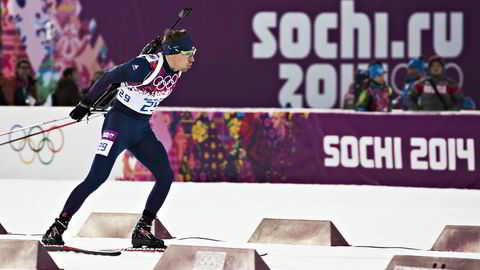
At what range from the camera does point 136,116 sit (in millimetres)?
11289

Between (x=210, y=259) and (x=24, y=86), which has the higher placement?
(x=210, y=259)

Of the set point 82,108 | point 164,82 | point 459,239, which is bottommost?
point 459,239

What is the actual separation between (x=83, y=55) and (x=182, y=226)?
1313cm

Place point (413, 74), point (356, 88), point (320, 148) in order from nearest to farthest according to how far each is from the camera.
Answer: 1. point (320, 148)
2. point (356, 88)
3. point (413, 74)

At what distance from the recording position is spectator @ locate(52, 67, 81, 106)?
71.1ft

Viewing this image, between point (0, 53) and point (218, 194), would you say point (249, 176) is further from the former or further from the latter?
point (0, 53)

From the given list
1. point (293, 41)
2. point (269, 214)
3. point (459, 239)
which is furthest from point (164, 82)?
point (293, 41)

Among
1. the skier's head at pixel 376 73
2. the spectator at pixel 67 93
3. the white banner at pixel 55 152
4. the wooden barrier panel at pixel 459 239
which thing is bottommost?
the white banner at pixel 55 152

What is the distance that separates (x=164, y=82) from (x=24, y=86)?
40.0 ft

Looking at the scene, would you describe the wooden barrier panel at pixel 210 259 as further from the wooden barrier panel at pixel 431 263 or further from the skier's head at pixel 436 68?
the skier's head at pixel 436 68

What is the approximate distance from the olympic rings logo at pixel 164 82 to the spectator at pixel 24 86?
11701 mm

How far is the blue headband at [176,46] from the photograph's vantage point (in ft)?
36.6

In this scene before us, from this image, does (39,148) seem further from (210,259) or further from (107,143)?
(210,259)

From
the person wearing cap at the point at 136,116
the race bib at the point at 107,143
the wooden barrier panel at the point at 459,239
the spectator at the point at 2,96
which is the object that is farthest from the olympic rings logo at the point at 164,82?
the spectator at the point at 2,96
